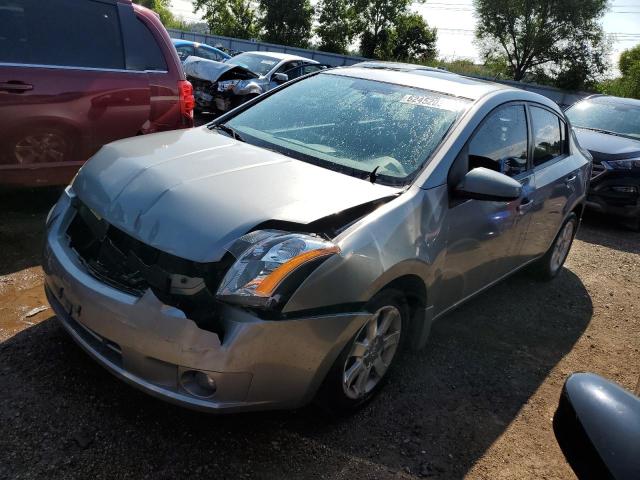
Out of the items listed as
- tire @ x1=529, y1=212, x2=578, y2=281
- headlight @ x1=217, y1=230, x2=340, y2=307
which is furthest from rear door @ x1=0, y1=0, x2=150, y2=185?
tire @ x1=529, y1=212, x2=578, y2=281

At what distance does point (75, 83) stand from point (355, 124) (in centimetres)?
238

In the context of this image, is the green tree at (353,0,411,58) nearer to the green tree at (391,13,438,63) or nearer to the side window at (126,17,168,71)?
the green tree at (391,13,438,63)

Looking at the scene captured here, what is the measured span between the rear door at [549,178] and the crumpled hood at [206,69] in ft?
23.2

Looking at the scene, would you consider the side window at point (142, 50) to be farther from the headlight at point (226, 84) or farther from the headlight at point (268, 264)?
the headlight at point (226, 84)

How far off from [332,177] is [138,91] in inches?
102

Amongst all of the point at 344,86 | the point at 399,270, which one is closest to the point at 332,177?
the point at 399,270

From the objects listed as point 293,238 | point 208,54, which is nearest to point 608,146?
point 293,238

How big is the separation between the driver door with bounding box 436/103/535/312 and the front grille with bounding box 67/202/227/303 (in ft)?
4.54

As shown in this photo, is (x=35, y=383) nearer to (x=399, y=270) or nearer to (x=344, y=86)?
(x=399, y=270)

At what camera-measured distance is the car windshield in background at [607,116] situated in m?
8.15

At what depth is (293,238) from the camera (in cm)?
223

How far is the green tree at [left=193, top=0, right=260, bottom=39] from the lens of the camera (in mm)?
50188

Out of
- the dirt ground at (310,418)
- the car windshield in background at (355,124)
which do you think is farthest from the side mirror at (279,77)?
the dirt ground at (310,418)

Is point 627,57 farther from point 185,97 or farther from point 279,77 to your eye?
point 185,97
